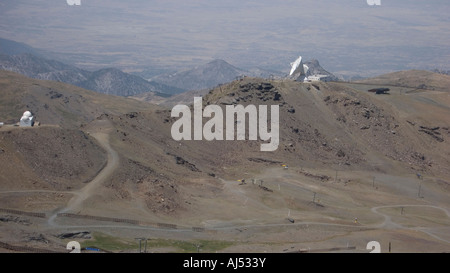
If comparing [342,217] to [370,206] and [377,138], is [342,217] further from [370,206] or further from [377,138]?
[377,138]

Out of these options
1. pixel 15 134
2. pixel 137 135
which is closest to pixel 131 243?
pixel 15 134

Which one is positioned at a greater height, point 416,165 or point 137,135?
point 137,135

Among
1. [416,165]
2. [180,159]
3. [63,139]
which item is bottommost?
[416,165]

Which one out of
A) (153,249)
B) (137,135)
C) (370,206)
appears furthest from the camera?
(137,135)

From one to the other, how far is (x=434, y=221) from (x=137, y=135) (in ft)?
168

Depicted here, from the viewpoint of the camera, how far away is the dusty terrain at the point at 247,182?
75.2 meters

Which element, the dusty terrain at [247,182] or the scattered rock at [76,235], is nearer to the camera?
the scattered rock at [76,235]

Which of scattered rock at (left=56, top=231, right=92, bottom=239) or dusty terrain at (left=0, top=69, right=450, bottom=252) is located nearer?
scattered rock at (left=56, top=231, right=92, bottom=239)

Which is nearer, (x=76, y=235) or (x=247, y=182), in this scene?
(x=76, y=235)

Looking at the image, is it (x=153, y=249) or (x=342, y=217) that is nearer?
(x=153, y=249)

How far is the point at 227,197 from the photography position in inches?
3814

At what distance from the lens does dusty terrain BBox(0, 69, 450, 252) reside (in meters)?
75.2

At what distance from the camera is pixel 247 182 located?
106 metres

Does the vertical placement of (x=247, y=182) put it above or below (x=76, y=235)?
below
